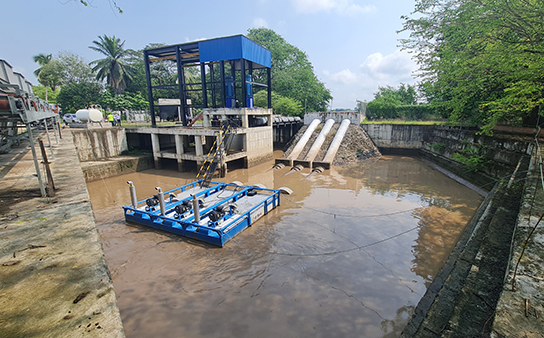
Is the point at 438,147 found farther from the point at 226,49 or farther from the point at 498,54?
the point at 226,49

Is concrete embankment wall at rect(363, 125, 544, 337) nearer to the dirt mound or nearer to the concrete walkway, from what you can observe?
the concrete walkway

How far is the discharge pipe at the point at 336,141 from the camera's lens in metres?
20.0

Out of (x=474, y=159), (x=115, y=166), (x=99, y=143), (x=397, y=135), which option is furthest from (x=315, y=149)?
(x=99, y=143)

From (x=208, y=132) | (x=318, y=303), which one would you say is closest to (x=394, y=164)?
(x=208, y=132)

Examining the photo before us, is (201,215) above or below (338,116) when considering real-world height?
below

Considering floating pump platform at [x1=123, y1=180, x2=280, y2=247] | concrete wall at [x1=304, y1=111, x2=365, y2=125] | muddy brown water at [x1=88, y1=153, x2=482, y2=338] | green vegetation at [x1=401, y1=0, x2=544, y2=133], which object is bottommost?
muddy brown water at [x1=88, y1=153, x2=482, y2=338]

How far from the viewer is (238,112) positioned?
58.2 feet

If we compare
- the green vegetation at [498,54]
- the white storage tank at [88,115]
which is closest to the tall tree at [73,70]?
the white storage tank at [88,115]

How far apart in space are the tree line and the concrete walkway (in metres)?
28.8

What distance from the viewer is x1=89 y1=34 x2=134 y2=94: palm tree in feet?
104

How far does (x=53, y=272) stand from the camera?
116 inches

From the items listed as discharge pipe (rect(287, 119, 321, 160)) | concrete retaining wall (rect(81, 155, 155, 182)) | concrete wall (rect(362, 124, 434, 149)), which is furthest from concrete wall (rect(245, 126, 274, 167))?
concrete wall (rect(362, 124, 434, 149))

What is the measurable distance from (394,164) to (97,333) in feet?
71.7

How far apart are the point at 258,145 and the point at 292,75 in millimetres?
20261
